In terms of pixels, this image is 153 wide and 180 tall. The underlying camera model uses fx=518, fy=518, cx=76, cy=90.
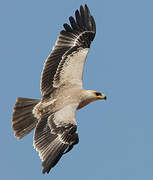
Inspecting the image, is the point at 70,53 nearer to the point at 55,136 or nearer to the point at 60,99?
the point at 60,99

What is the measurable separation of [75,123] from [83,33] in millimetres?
3666

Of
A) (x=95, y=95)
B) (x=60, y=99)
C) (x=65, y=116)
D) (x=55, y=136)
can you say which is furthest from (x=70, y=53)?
(x=55, y=136)

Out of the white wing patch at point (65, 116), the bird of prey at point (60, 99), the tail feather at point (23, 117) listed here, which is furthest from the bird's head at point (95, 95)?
the tail feather at point (23, 117)

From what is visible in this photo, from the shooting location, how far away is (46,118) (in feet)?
38.9

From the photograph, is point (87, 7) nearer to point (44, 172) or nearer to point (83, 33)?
point (83, 33)

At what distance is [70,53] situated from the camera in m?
13.5

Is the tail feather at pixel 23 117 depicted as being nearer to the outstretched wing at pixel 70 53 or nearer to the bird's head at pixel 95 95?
the outstretched wing at pixel 70 53

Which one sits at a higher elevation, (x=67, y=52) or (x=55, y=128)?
(x=67, y=52)

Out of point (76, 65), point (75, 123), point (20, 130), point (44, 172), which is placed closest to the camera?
point (44, 172)

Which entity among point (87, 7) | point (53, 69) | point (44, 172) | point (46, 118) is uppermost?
point (87, 7)

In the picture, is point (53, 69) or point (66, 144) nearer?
point (66, 144)

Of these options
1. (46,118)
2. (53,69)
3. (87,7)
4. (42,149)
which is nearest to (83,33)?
(87,7)

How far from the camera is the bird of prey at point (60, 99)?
11.2 m

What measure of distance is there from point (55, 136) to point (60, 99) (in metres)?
1.26
